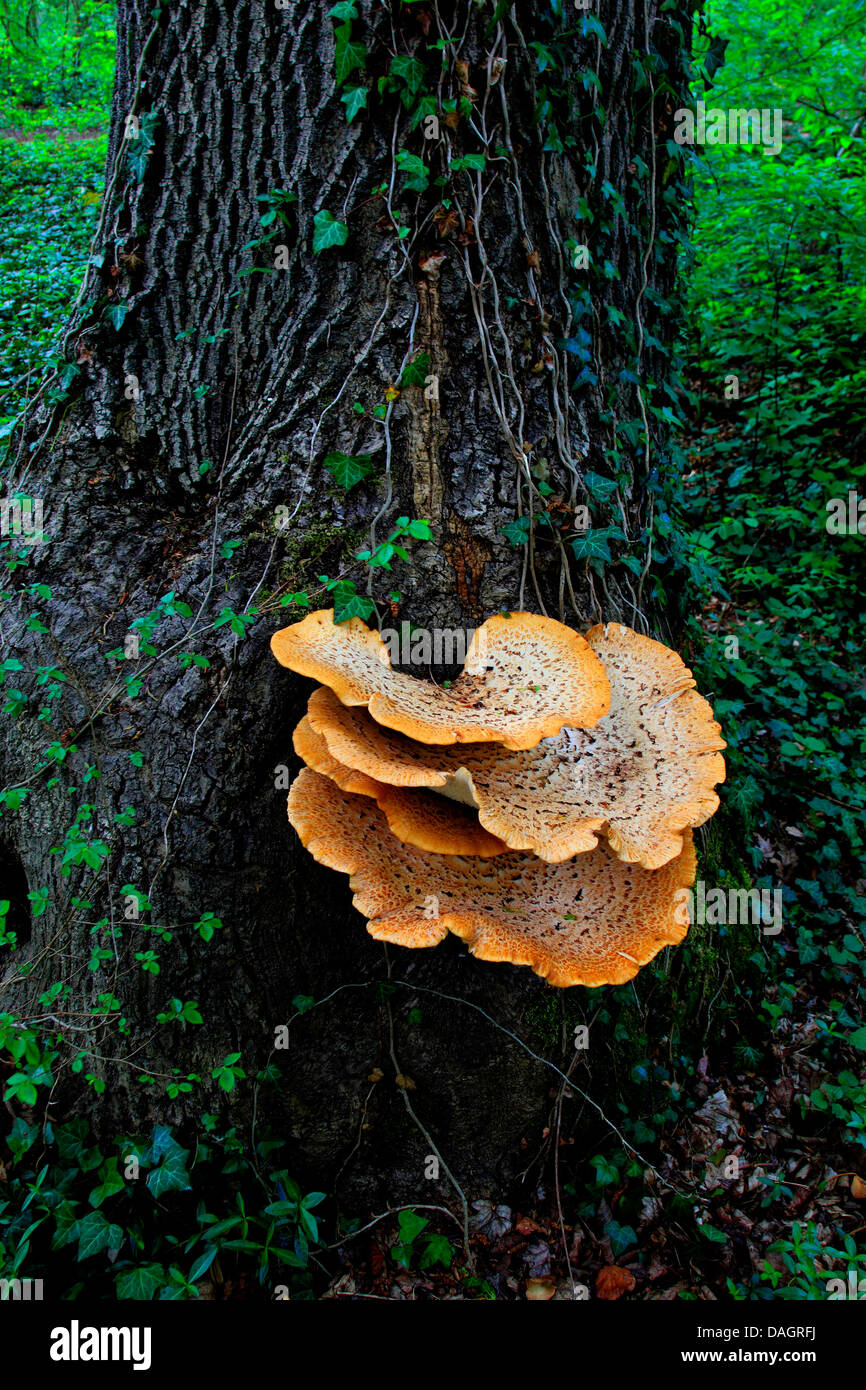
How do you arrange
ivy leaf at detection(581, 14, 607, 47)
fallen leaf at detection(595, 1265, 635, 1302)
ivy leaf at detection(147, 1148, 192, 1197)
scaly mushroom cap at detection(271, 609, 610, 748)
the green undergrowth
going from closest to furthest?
1. scaly mushroom cap at detection(271, 609, 610, 748)
2. ivy leaf at detection(147, 1148, 192, 1197)
3. ivy leaf at detection(581, 14, 607, 47)
4. fallen leaf at detection(595, 1265, 635, 1302)
5. the green undergrowth

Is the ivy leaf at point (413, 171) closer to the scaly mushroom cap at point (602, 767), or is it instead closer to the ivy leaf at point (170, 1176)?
the scaly mushroom cap at point (602, 767)

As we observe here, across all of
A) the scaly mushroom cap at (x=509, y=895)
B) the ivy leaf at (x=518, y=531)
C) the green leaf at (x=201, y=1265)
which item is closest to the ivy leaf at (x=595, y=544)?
the ivy leaf at (x=518, y=531)

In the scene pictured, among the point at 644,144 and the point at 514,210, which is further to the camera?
the point at 644,144

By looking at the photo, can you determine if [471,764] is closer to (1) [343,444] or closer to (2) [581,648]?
(2) [581,648]

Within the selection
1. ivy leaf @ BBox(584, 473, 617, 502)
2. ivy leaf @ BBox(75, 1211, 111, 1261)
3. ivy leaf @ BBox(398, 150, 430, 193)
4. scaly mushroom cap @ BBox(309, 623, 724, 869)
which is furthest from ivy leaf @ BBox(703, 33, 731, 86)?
ivy leaf @ BBox(75, 1211, 111, 1261)

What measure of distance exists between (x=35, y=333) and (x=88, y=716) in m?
7.30

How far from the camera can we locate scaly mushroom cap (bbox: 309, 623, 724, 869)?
2.23 m

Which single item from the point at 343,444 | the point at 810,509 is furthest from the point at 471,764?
the point at 810,509

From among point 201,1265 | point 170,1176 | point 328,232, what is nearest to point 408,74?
point 328,232

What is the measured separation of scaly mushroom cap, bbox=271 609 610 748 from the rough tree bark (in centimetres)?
29

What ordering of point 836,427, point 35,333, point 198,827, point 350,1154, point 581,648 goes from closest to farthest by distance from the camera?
point 581,648 < point 198,827 < point 350,1154 < point 836,427 < point 35,333

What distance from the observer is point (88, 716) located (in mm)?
2934

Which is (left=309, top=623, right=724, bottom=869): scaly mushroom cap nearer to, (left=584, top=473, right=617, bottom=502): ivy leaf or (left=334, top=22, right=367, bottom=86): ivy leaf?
(left=584, top=473, right=617, bottom=502): ivy leaf

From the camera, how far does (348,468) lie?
283 centimetres
